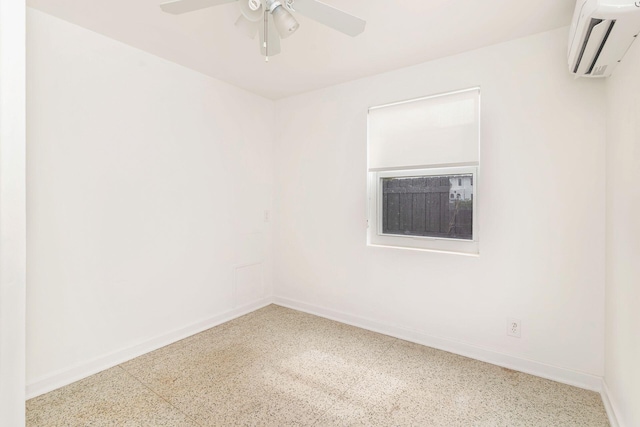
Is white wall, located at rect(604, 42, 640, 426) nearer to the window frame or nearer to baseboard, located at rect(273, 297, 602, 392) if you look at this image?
baseboard, located at rect(273, 297, 602, 392)

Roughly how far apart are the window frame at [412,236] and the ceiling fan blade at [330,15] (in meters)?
1.53

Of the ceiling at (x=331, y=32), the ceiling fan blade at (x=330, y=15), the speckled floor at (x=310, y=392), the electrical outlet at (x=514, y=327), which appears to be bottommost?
the speckled floor at (x=310, y=392)

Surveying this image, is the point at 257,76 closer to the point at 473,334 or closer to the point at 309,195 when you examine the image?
the point at 309,195

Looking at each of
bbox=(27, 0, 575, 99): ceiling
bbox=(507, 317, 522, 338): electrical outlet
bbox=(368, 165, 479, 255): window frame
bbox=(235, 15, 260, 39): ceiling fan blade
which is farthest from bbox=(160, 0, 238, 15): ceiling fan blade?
bbox=(507, 317, 522, 338): electrical outlet

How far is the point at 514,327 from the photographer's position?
90.1 inches

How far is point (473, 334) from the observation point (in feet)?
8.09

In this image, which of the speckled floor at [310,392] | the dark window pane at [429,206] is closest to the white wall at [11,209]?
the speckled floor at [310,392]

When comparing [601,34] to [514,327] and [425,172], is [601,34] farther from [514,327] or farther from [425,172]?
[514,327]

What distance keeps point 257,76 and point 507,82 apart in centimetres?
212

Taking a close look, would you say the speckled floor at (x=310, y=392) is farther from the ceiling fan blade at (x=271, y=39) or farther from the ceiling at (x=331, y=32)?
the ceiling at (x=331, y=32)

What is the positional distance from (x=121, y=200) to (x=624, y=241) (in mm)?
3204

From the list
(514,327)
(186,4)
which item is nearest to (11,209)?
(186,4)

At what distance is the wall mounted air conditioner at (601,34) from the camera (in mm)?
1299

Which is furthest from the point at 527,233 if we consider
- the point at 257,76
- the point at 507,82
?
the point at 257,76
